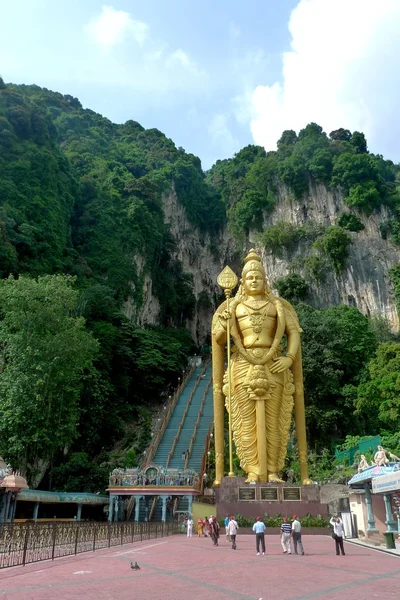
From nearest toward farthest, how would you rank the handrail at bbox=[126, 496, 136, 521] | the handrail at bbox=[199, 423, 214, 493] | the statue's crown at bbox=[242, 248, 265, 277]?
the statue's crown at bbox=[242, 248, 265, 277] < the handrail at bbox=[199, 423, 214, 493] < the handrail at bbox=[126, 496, 136, 521]

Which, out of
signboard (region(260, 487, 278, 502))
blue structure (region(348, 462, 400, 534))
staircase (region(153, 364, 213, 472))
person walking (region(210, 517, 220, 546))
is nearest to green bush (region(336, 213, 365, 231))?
staircase (region(153, 364, 213, 472))

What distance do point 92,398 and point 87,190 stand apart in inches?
819

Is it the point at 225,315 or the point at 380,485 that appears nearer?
the point at 380,485

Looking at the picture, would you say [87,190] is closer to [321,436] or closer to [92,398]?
[92,398]

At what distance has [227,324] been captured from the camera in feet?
50.3

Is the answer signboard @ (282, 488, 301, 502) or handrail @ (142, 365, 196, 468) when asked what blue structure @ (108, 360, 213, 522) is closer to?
handrail @ (142, 365, 196, 468)

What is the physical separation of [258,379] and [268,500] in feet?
10.8

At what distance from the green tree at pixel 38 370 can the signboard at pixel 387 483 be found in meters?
11.4

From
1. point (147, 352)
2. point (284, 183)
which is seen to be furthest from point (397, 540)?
point (284, 183)

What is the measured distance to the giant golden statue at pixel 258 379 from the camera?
1456 centimetres

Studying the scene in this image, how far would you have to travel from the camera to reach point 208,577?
237 inches

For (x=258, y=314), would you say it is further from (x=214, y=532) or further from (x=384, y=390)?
(x=384, y=390)

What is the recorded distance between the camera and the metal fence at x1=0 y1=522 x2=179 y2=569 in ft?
23.8

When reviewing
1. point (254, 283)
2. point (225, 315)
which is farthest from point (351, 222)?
point (225, 315)
